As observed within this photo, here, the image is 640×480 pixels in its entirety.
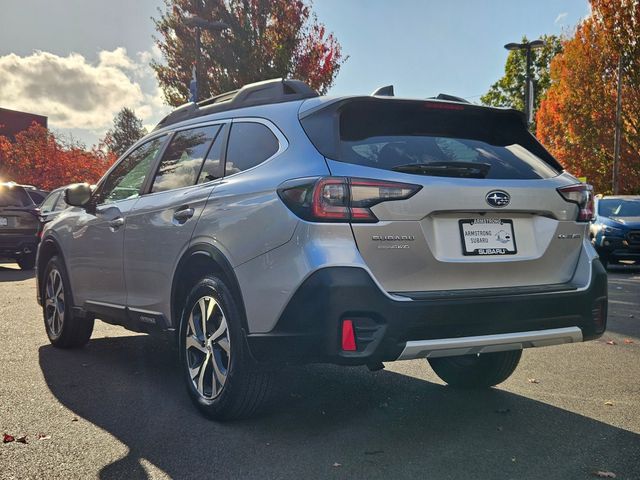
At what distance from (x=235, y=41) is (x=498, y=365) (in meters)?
23.4

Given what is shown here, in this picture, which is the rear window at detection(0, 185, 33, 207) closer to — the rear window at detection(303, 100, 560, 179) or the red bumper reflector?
the rear window at detection(303, 100, 560, 179)

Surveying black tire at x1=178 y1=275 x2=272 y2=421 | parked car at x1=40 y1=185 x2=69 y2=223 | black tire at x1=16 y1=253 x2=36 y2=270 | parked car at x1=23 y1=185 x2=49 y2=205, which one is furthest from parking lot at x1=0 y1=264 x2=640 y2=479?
parked car at x1=23 y1=185 x2=49 y2=205

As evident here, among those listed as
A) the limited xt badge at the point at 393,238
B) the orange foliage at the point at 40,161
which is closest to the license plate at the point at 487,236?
the limited xt badge at the point at 393,238

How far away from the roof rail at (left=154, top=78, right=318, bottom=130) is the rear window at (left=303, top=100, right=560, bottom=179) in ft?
1.65

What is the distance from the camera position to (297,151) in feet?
12.1

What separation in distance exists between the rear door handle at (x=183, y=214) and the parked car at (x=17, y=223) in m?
11.6

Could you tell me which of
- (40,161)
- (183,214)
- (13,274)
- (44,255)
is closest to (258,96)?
(183,214)

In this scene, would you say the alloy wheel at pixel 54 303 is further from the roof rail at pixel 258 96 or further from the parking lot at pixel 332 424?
the roof rail at pixel 258 96

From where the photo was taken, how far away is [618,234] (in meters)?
14.8

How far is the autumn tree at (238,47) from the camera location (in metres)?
26.3

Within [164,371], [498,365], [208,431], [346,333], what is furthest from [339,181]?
[164,371]

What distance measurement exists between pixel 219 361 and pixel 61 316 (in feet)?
9.26

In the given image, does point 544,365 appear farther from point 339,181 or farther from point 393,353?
point 339,181

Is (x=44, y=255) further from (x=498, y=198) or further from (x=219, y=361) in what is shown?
(x=498, y=198)
